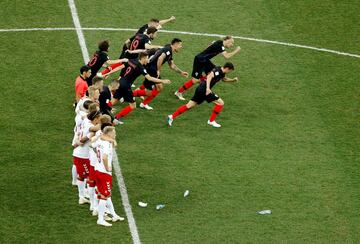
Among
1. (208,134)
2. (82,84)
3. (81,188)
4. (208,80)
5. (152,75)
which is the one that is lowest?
(208,134)

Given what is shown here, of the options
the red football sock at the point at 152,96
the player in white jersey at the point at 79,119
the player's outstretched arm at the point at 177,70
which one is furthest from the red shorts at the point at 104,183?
the player's outstretched arm at the point at 177,70

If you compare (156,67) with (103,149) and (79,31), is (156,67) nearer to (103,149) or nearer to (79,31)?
(79,31)

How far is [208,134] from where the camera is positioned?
23.4 metres

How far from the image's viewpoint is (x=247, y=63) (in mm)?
27094

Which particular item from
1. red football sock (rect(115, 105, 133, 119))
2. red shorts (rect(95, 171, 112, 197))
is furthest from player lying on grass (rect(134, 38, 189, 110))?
red shorts (rect(95, 171, 112, 197))

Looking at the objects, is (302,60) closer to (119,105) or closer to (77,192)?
(119,105)

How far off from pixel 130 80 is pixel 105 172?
16.8 ft

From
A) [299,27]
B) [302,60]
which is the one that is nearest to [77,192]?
[302,60]

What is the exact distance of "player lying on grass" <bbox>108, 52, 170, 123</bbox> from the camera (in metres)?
23.7

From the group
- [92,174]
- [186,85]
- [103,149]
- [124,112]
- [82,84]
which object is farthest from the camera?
[186,85]

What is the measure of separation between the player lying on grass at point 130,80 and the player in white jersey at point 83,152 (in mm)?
3757

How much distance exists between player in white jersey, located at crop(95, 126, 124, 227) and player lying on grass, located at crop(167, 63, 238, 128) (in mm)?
4669

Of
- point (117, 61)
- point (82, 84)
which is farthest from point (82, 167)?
point (117, 61)

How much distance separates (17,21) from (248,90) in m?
7.56
